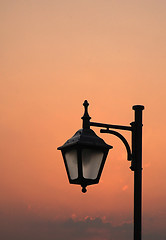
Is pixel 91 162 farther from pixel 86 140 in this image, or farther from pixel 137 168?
pixel 137 168

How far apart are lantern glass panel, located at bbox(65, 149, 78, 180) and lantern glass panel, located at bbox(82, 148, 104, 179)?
5.1 inches

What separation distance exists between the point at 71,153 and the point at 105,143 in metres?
0.57

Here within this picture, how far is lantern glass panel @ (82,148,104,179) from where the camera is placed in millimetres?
8300

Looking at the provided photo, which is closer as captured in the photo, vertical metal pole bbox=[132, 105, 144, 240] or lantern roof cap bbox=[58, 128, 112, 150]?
lantern roof cap bbox=[58, 128, 112, 150]

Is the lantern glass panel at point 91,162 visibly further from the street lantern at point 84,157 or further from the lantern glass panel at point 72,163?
the lantern glass panel at point 72,163

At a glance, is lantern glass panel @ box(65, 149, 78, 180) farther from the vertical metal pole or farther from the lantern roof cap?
the vertical metal pole

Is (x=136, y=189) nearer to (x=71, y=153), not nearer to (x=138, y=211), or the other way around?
(x=138, y=211)

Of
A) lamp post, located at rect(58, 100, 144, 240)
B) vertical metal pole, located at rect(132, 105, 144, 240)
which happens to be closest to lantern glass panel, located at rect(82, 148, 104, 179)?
lamp post, located at rect(58, 100, 144, 240)

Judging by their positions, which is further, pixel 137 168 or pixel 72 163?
Answer: pixel 137 168

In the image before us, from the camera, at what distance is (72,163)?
27.6 feet

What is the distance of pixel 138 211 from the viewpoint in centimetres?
870

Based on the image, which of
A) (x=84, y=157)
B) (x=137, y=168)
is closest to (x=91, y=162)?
(x=84, y=157)

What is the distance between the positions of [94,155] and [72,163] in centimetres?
36

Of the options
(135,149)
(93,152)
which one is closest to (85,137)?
(93,152)
